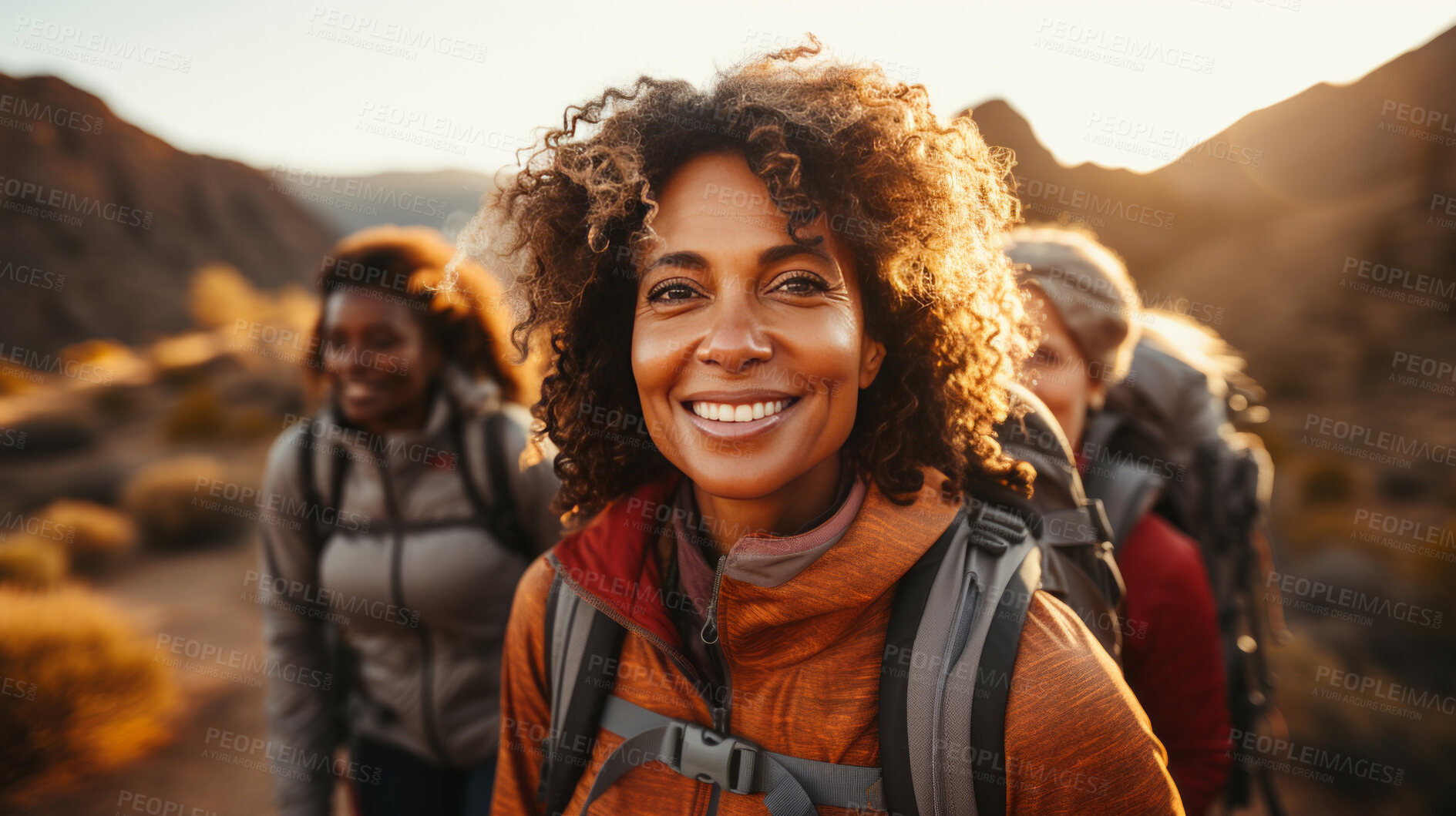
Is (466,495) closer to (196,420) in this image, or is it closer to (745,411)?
(745,411)

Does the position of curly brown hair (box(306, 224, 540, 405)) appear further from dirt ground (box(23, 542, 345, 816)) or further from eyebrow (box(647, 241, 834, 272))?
dirt ground (box(23, 542, 345, 816))

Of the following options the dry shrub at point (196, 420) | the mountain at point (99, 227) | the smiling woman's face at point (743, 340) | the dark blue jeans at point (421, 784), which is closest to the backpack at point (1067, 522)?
the smiling woman's face at point (743, 340)

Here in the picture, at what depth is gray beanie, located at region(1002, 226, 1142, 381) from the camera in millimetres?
2375

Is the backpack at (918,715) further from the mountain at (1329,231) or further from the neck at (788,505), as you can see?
the mountain at (1329,231)

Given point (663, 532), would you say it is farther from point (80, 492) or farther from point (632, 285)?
point (80, 492)

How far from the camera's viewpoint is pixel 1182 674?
6.75 feet

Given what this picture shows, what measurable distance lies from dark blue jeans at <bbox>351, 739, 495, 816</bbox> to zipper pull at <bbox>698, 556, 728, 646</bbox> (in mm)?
1662

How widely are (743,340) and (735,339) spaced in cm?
2

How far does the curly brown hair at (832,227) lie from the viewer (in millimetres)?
1477

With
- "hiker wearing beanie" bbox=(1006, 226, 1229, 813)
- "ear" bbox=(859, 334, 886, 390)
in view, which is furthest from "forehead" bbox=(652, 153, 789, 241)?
"hiker wearing beanie" bbox=(1006, 226, 1229, 813)

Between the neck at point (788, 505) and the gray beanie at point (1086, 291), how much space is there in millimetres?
1247

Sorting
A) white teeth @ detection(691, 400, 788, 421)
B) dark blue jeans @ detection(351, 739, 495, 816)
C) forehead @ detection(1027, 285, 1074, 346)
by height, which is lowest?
dark blue jeans @ detection(351, 739, 495, 816)

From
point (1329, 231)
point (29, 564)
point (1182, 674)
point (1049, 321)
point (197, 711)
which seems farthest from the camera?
point (1329, 231)

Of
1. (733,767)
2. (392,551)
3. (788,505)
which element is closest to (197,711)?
(392,551)
